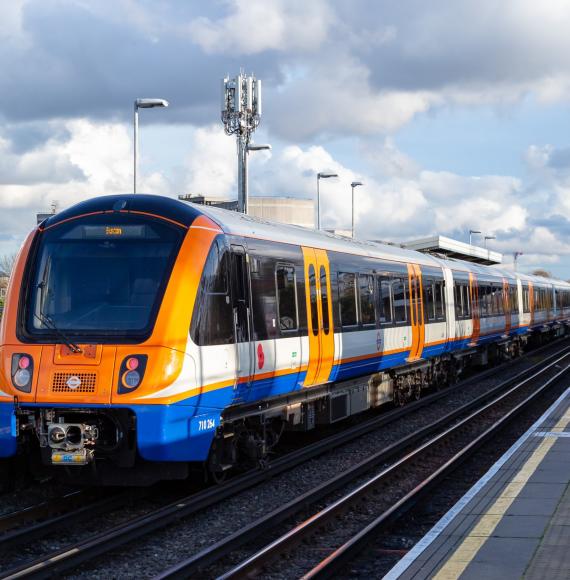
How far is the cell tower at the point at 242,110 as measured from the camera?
33.7 metres

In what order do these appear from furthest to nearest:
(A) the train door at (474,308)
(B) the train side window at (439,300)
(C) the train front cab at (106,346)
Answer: (A) the train door at (474,308)
(B) the train side window at (439,300)
(C) the train front cab at (106,346)

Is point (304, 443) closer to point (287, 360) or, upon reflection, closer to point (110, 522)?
point (287, 360)

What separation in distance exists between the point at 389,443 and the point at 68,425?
21.5 ft

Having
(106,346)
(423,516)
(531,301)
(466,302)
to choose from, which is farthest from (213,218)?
(531,301)

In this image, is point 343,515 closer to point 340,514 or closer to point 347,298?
point 340,514

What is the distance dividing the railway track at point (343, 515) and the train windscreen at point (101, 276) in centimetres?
238

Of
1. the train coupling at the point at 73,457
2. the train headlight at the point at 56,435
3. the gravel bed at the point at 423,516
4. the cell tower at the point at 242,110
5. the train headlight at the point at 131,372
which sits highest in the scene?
the cell tower at the point at 242,110

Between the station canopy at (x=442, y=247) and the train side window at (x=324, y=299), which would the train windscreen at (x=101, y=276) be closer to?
the train side window at (x=324, y=299)

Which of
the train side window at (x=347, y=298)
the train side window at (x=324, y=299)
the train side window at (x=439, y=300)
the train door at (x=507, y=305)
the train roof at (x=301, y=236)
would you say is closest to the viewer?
the train roof at (x=301, y=236)

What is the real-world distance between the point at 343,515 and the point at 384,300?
23.7 feet

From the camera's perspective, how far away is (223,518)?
9.14 metres

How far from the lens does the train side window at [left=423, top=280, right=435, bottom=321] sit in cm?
1927

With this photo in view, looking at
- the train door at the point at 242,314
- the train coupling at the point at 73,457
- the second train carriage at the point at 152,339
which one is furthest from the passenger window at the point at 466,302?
the train coupling at the point at 73,457

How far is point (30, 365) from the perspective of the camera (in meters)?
9.15
